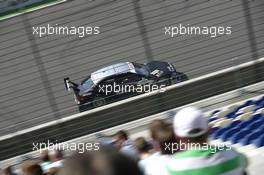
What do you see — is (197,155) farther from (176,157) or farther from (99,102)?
(99,102)

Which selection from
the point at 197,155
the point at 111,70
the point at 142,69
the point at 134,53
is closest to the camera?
the point at 197,155

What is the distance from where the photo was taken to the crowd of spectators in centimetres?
160

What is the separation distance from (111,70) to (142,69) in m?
0.79

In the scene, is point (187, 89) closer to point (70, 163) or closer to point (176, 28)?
point (176, 28)

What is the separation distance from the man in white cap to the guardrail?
6298 mm

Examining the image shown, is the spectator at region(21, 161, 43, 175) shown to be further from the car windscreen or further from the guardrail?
the car windscreen

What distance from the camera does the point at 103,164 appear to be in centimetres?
158

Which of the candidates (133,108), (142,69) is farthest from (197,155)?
(142,69)

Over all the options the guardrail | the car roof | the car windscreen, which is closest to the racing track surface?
the guardrail

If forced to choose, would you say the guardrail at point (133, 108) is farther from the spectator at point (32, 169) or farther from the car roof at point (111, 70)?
the spectator at point (32, 169)

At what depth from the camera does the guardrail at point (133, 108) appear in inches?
358

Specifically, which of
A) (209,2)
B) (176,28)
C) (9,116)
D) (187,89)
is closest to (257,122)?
(187,89)

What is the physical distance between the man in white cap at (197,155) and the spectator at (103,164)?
3.89ft

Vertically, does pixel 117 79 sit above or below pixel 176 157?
below
